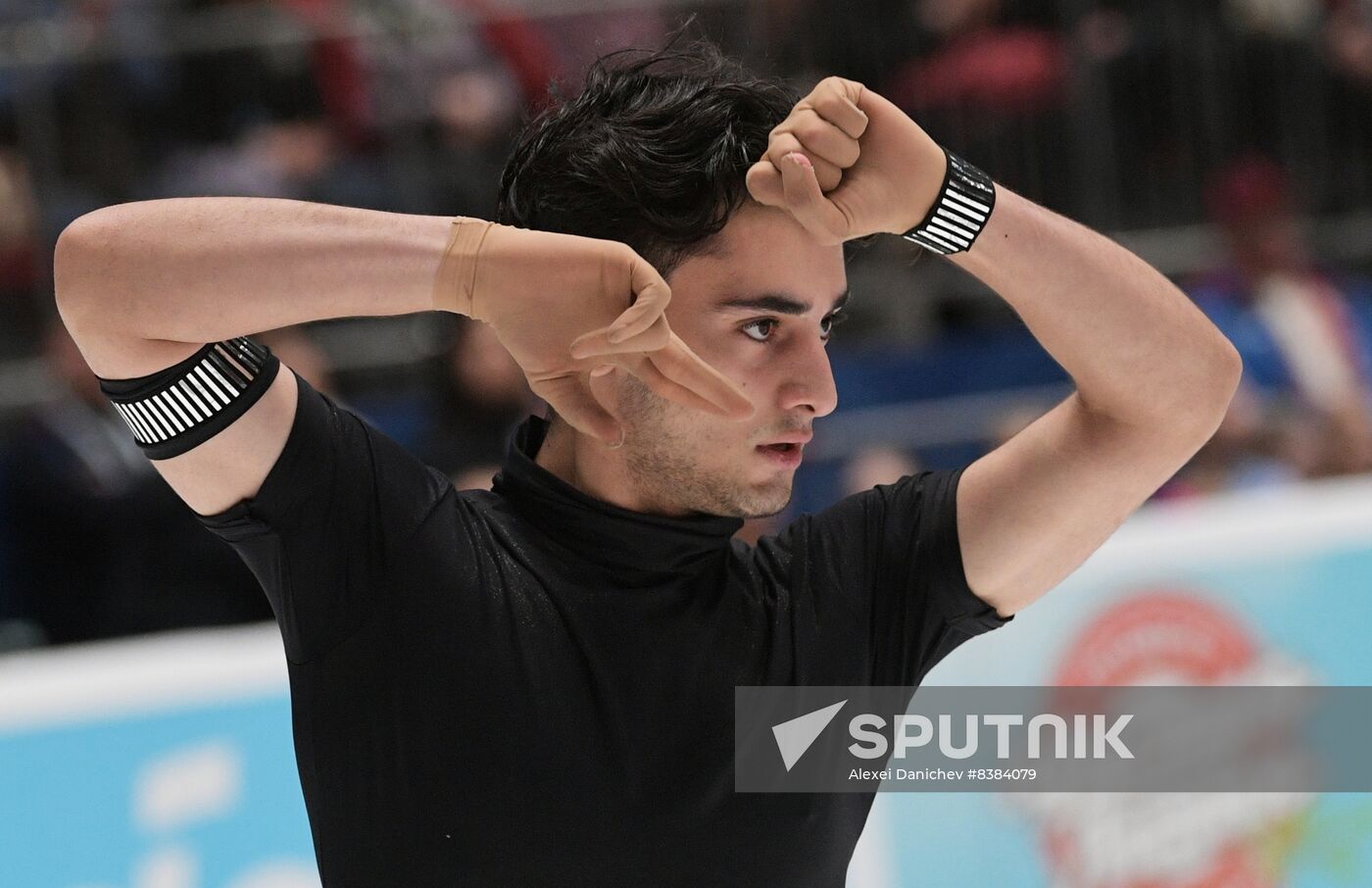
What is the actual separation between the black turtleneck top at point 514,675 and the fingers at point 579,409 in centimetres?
28

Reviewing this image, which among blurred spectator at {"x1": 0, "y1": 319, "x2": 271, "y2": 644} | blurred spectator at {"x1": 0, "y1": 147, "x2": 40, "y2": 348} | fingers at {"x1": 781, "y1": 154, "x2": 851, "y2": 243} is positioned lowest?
fingers at {"x1": 781, "y1": 154, "x2": 851, "y2": 243}

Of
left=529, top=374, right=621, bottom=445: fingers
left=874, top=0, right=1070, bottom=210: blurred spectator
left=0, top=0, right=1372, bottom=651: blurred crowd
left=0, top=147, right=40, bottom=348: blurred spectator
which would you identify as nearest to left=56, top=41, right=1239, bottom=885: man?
left=529, top=374, right=621, bottom=445: fingers

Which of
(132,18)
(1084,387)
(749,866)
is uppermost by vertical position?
(132,18)

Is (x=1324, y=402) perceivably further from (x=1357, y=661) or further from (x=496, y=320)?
(x=496, y=320)

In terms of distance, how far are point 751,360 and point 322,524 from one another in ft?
2.02

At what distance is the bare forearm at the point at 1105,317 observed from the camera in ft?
7.30

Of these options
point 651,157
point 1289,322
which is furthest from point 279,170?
point 651,157

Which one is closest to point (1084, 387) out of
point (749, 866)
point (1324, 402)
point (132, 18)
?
point (749, 866)

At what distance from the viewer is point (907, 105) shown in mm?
6652

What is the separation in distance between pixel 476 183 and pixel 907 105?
5.82ft

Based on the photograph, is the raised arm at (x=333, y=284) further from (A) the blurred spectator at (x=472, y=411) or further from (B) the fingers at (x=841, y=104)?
(A) the blurred spectator at (x=472, y=411)

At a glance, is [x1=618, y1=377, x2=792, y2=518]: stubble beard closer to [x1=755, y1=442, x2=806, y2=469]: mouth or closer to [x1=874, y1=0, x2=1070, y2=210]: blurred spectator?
[x1=755, y1=442, x2=806, y2=469]: mouth

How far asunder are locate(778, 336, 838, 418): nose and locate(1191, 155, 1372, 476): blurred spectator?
150 inches

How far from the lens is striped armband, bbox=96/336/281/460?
200cm
